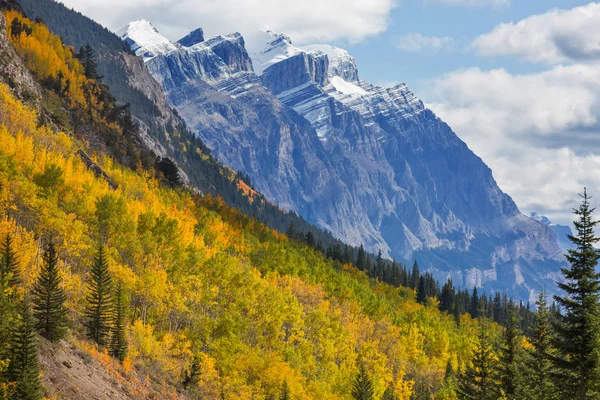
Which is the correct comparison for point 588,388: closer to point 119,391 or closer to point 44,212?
point 119,391

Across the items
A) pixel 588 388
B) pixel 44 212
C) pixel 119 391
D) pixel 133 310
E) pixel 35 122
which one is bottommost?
pixel 119 391

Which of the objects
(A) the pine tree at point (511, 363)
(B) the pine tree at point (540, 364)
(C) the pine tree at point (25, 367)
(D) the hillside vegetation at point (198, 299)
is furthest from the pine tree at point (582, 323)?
(D) the hillside vegetation at point (198, 299)

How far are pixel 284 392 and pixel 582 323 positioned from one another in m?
37.9

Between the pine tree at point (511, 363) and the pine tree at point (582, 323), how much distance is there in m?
14.6

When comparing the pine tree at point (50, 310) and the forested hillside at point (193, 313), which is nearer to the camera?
the forested hillside at point (193, 313)

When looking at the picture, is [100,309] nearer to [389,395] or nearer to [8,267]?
[8,267]

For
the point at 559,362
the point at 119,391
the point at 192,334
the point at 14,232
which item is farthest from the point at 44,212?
the point at 559,362

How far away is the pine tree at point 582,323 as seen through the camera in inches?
1407

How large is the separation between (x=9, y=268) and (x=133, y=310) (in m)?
26.5

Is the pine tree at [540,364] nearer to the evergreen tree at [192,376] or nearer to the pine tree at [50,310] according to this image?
the evergreen tree at [192,376]

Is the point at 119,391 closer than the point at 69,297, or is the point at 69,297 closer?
the point at 119,391

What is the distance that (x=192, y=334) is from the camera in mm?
73438

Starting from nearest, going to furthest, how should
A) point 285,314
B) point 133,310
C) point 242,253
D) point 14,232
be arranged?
point 14,232, point 133,310, point 285,314, point 242,253

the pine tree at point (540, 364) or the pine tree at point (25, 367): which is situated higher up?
the pine tree at point (540, 364)
